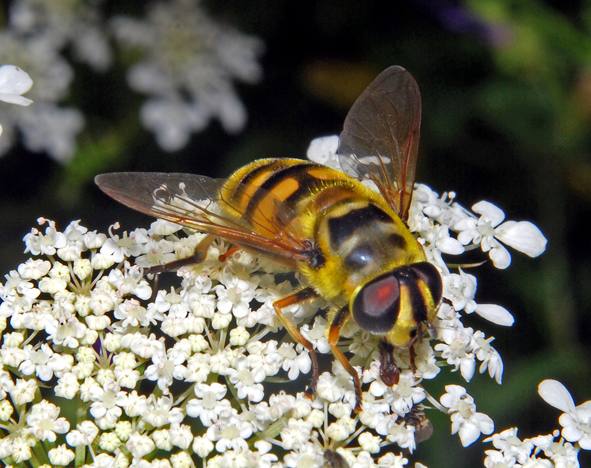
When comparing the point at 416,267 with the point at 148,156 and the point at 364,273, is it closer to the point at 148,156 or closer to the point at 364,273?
the point at 364,273

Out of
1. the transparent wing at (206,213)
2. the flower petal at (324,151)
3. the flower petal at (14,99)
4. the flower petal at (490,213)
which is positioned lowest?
the flower petal at (490,213)

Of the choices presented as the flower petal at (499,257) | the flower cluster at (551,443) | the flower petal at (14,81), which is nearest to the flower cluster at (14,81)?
the flower petal at (14,81)

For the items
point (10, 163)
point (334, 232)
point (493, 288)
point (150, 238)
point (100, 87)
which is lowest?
point (493, 288)

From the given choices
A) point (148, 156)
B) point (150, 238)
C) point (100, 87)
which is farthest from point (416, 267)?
point (100, 87)

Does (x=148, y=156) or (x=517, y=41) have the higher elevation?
(x=517, y=41)

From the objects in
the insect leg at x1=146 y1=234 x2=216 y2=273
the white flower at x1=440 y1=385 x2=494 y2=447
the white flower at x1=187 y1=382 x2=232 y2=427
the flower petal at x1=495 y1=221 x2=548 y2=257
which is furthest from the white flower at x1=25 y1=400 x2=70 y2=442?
the flower petal at x1=495 y1=221 x2=548 y2=257

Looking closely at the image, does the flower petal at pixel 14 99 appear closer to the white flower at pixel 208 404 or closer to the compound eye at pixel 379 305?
the white flower at pixel 208 404

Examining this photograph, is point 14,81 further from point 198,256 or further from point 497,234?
point 497,234

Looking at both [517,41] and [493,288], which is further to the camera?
[493,288]
